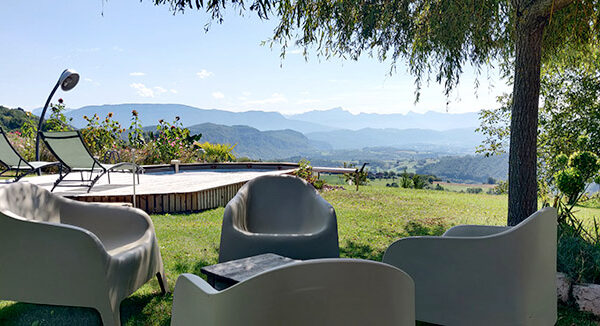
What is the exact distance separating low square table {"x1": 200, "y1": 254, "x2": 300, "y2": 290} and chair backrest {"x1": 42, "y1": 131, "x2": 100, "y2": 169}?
193 inches

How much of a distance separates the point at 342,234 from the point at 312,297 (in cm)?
399

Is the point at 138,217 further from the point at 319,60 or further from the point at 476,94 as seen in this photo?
the point at 476,94

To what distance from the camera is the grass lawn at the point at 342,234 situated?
2457mm

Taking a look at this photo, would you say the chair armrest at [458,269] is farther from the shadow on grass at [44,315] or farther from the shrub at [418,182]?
the shrub at [418,182]

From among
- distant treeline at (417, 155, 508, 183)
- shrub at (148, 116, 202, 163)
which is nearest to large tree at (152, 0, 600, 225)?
shrub at (148, 116, 202, 163)

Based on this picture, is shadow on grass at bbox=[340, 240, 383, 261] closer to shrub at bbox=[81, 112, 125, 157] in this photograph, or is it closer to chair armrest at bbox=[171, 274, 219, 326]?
chair armrest at bbox=[171, 274, 219, 326]

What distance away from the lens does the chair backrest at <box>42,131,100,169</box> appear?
19.5ft

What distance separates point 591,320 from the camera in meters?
2.52

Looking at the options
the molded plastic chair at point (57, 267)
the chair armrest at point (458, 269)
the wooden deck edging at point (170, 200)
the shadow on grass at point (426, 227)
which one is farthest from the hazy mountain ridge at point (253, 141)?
the chair armrest at point (458, 269)

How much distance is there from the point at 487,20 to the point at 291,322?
461cm

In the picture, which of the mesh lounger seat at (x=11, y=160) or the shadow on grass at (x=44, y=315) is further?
the mesh lounger seat at (x=11, y=160)

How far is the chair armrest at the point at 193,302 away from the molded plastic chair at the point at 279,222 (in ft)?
4.93

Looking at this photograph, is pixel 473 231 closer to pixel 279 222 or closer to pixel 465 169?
pixel 279 222

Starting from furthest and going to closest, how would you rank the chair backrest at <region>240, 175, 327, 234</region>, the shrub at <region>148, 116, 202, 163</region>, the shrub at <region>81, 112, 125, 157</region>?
the shrub at <region>148, 116, 202, 163</region>
the shrub at <region>81, 112, 125, 157</region>
the chair backrest at <region>240, 175, 327, 234</region>
